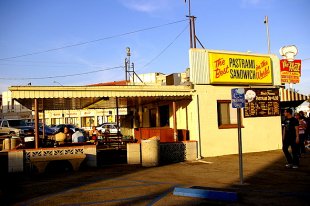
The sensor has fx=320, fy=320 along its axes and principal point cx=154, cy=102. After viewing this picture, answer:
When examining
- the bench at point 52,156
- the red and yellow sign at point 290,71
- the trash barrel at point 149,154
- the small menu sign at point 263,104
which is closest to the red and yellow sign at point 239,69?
the small menu sign at point 263,104

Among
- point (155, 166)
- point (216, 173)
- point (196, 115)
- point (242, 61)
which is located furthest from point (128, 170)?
point (242, 61)

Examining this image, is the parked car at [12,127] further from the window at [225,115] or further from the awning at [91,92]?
the window at [225,115]

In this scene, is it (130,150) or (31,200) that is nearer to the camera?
(31,200)

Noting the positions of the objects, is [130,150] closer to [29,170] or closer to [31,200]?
[29,170]

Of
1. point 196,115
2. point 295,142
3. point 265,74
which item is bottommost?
point 295,142

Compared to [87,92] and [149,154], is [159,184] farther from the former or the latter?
[87,92]

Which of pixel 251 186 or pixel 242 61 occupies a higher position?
pixel 242 61

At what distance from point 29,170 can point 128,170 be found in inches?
138

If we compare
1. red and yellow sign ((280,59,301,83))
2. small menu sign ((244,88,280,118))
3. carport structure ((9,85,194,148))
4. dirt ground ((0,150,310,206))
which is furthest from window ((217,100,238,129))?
red and yellow sign ((280,59,301,83))

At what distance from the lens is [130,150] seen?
41.4 ft

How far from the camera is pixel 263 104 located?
15.8m

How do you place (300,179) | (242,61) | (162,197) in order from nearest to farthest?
(162,197)
(300,179)
(242,61)

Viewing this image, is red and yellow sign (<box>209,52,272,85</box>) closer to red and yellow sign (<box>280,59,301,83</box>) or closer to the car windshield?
red and yellow sign (<box>280,59,301,83</box>)

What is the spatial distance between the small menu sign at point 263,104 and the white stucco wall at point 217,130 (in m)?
0.30
